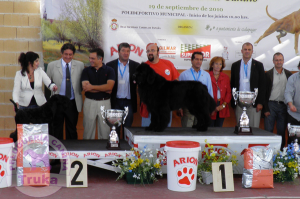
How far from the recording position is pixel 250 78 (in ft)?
14.6

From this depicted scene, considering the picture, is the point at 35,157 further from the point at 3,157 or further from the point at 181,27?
the point at 181,27

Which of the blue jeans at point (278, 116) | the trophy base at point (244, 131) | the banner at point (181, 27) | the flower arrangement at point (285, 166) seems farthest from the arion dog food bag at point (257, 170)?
the banner at point (181, 27)

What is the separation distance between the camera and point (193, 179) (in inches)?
113

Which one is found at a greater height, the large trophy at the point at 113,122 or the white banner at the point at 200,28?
the white banner at the point at 200,28

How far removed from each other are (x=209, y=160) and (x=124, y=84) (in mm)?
1632

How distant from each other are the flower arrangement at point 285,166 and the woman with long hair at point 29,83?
2.54 metres

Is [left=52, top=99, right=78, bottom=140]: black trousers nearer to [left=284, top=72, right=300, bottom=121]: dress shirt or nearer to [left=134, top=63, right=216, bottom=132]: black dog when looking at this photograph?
[left=134, top=63, right=216, bottom=132]: black dog

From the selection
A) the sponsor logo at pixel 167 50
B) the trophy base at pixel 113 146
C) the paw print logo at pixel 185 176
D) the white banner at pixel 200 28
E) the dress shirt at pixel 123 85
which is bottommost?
the paw print logo at pixel 185 176

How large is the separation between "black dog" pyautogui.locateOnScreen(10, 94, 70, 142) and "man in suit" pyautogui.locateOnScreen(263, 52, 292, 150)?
2.90 meters

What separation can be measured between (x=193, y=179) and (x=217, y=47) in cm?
260

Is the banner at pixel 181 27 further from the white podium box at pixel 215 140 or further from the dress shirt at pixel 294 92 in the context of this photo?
the white podium box at pixel 215 140

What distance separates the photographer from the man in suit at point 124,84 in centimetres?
422

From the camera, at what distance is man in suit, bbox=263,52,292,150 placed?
14.9ft

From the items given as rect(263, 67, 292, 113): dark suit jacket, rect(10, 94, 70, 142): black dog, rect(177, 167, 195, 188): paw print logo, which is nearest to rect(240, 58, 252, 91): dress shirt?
rect(263, 67, 292, 113): dark suit jacket
